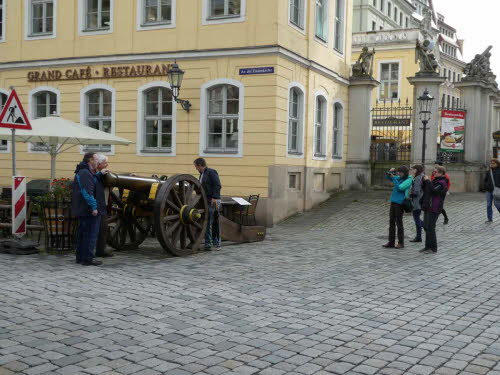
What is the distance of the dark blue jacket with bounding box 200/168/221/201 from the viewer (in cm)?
1101

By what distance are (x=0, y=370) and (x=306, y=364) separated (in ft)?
7.26

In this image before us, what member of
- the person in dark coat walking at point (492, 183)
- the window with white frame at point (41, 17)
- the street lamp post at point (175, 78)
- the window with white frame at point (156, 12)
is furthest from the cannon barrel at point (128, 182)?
the window with white frame at point (41, 17)

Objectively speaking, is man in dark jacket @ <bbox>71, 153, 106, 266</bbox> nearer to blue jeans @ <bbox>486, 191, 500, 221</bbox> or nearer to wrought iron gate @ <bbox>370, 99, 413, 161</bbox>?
blue jeans @ <bbox>486, 191, 500, 221</bbox>

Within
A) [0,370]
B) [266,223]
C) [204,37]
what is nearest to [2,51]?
[204,37]

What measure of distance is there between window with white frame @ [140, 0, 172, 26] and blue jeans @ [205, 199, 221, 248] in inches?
313

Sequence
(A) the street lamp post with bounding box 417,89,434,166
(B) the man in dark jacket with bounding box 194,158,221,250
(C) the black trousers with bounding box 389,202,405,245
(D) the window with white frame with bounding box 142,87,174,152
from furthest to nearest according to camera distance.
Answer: (A) the street lamp post with bounding box 417,89,434,166
(D) the window with white frame with bounding box 142,87,174,152
(C) the black trousers with bounding box 389,202,405,245
(B) the man in dark jacket with bounding box 194,158,221,250

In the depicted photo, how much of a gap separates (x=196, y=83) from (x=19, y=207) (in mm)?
7606

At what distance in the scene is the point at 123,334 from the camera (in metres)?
5.46

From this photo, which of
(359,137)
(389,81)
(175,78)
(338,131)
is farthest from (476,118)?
(389,81)

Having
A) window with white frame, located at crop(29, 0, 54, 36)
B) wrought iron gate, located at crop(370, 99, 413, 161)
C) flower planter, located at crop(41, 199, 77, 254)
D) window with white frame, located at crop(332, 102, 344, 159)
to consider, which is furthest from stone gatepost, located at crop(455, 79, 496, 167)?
flower planter, located at crop(41, 199, 77, 254)

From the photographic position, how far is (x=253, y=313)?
6.34 m

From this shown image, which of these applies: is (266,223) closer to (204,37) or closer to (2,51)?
(204,37)

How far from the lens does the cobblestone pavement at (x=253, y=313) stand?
4.79 m

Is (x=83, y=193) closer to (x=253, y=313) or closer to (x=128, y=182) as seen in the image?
(x=128, y=182)
